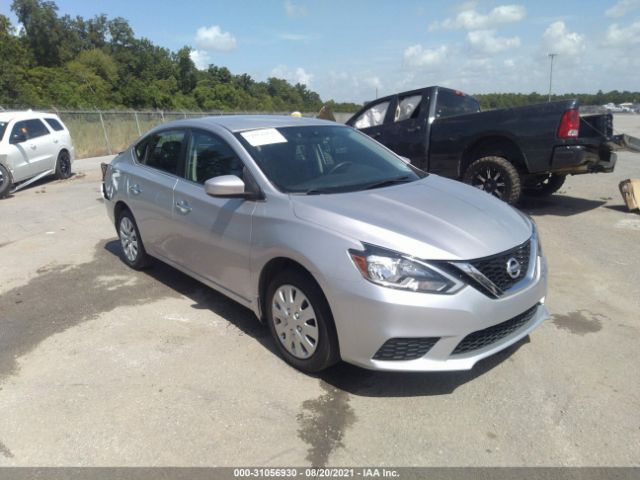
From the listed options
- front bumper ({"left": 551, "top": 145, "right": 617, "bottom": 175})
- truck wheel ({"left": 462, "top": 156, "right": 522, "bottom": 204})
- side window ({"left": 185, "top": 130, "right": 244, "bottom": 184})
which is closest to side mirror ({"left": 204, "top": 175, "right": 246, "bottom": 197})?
side window ({"left": 185, "top": 130, "right": 244, "bottom": 184})

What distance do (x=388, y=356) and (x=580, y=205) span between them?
6.75m

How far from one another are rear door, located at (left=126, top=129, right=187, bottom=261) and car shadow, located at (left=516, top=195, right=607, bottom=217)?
5.54 meters

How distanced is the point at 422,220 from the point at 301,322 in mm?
997

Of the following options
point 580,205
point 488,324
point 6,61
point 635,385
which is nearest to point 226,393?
point 488,324

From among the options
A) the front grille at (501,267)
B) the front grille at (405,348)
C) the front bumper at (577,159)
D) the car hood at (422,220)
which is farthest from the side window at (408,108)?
the front grille at (405,348)

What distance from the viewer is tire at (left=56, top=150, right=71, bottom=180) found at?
13.5m

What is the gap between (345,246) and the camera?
10.0ft

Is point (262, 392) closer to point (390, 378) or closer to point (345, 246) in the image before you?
point (390, 378)

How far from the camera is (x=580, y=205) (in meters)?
8.48

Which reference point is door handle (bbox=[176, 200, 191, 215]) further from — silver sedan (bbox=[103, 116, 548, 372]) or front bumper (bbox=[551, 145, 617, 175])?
front bumper (bbox=[551, 145, 617, 175])

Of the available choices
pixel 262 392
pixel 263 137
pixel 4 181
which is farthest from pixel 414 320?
pixel 4 181

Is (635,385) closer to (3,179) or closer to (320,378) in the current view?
(320,378)

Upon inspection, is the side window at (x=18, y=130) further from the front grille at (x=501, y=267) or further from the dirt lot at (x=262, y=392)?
the front grille at (x=501, y=267)

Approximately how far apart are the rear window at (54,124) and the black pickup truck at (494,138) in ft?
27.5
